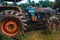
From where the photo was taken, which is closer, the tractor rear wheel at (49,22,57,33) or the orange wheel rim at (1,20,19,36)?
the orange wheel rim at (1,20,19,36)

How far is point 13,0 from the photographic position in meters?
9.11

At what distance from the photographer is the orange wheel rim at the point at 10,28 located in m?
8.43

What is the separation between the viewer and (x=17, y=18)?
27.7 ft

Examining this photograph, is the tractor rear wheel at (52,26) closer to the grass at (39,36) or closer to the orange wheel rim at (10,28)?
the grass at (39,36)

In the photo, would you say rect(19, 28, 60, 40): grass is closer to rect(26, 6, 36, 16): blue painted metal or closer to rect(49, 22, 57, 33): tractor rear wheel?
rect(49, 22, 57, 33): tractor rear wheel

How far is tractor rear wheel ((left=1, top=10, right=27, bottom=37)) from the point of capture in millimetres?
8438

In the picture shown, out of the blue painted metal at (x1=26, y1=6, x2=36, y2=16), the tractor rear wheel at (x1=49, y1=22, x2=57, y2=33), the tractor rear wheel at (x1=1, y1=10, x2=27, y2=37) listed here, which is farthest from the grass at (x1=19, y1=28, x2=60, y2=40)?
the blue painted metal at (x1=26, y1=6, x2=36, y2=16)

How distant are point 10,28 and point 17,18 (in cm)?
54

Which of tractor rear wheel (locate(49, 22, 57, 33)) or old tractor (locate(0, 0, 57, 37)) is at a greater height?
old tractor (locate(0, 0, 57, 37))

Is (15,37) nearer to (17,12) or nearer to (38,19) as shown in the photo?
(17,12)

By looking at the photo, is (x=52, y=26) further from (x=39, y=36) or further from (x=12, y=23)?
(x=12, y=23)

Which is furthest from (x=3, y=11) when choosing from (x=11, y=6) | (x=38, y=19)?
(x=38, y=19)

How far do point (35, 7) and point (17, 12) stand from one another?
4.44 feet

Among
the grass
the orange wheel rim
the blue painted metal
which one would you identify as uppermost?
the blue painted metal
